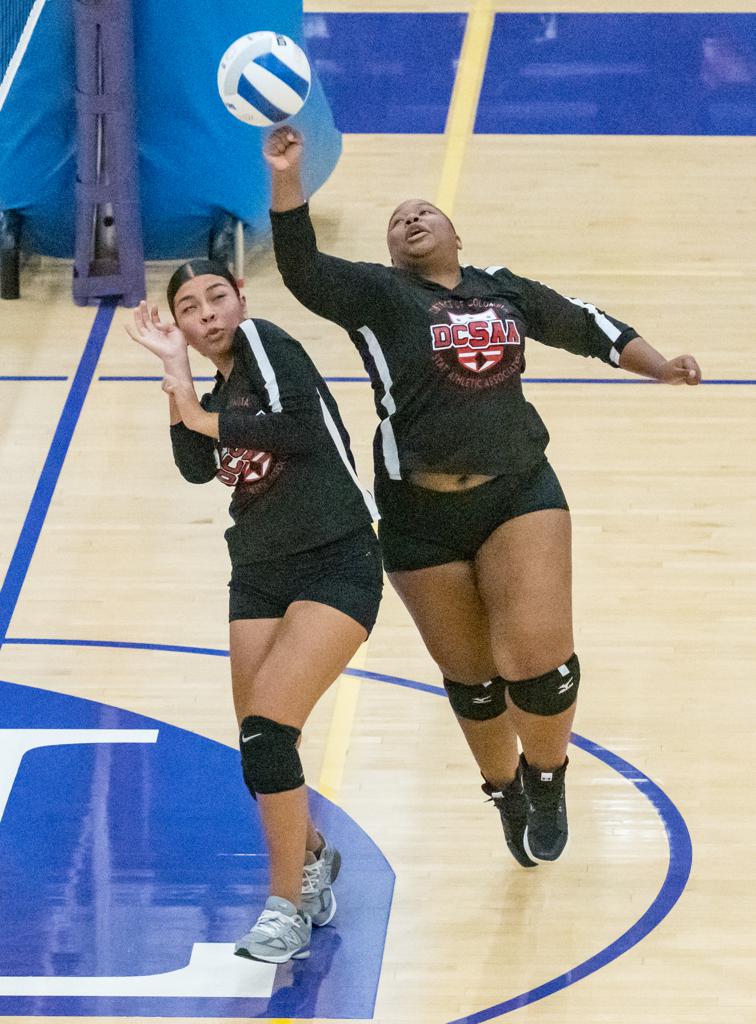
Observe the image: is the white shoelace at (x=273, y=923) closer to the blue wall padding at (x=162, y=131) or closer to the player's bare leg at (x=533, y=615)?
the player's bare leg at (x=533, y=615)

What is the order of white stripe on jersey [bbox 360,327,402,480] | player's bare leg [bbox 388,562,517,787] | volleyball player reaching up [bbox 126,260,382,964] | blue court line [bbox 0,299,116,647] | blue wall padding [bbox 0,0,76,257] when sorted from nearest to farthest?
volleyball player reaching up [bbox 126,260,382,964]
white stripe on jersey [bbox 360,327,402,480]
player's bare leg [bbox 388,562,517,787]
blue court line [bbox 0,299,116,647]
blue wall padding [bbox 0,0,76,257]

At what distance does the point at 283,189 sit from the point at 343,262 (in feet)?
1.09

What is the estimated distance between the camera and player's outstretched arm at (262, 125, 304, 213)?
4.92 m

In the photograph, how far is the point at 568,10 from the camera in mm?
13719

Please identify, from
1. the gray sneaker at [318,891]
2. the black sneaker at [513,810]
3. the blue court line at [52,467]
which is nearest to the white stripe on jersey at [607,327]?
the black sneaker at [513,810]

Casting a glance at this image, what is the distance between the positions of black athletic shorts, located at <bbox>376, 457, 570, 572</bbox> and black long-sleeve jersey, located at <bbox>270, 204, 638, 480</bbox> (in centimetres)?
6

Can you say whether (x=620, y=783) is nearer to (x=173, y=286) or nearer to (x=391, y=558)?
(x=391, y=558)

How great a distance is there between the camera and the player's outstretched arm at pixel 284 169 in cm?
492

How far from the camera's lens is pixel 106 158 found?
9891 mm

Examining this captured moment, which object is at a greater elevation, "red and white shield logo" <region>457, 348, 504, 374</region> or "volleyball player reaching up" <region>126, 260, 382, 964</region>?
"red and white shield logo" <region>457, 348, 504, 374</region>

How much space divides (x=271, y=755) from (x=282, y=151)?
1560 millimetres

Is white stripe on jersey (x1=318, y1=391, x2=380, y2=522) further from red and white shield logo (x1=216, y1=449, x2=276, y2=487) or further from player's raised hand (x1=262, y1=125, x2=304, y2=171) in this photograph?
Result: player's raised hand (x1=262, y1=125, x2=304, y2=171)

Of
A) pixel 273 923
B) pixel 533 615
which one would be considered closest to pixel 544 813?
pixel 533 615

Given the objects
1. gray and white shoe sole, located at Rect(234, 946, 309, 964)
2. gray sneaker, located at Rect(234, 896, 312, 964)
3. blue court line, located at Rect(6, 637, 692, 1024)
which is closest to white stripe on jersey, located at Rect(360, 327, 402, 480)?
gray sneaker, located at Rect(234, 896, 312, 964)
